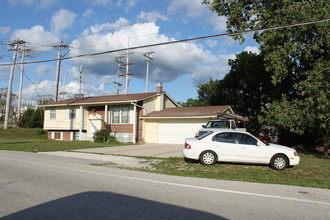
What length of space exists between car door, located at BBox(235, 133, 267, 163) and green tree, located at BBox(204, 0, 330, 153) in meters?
5.44

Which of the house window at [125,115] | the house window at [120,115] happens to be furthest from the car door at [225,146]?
the house window at [125,115]

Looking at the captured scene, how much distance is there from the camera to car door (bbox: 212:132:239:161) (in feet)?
34.2

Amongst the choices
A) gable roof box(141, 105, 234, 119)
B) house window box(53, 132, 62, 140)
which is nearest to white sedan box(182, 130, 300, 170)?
gable roof box(141, 105, 234, 119)

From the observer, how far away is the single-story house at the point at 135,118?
896 inches

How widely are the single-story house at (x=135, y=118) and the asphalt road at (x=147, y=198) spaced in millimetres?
13864

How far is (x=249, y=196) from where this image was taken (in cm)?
619

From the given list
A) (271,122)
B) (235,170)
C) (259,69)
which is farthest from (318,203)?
(259,69)

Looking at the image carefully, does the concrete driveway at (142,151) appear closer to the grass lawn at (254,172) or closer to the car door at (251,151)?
the grass lawn at (254,172)

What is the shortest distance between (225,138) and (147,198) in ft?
18.5

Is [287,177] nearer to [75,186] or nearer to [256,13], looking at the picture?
[75,186]

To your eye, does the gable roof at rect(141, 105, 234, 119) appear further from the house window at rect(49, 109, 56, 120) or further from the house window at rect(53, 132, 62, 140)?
the house window at rect(49, 109, 56, 120)

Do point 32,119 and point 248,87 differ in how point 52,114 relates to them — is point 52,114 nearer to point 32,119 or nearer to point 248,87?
point 32,119

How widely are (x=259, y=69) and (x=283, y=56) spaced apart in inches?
445

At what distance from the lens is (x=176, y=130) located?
23.3 m
